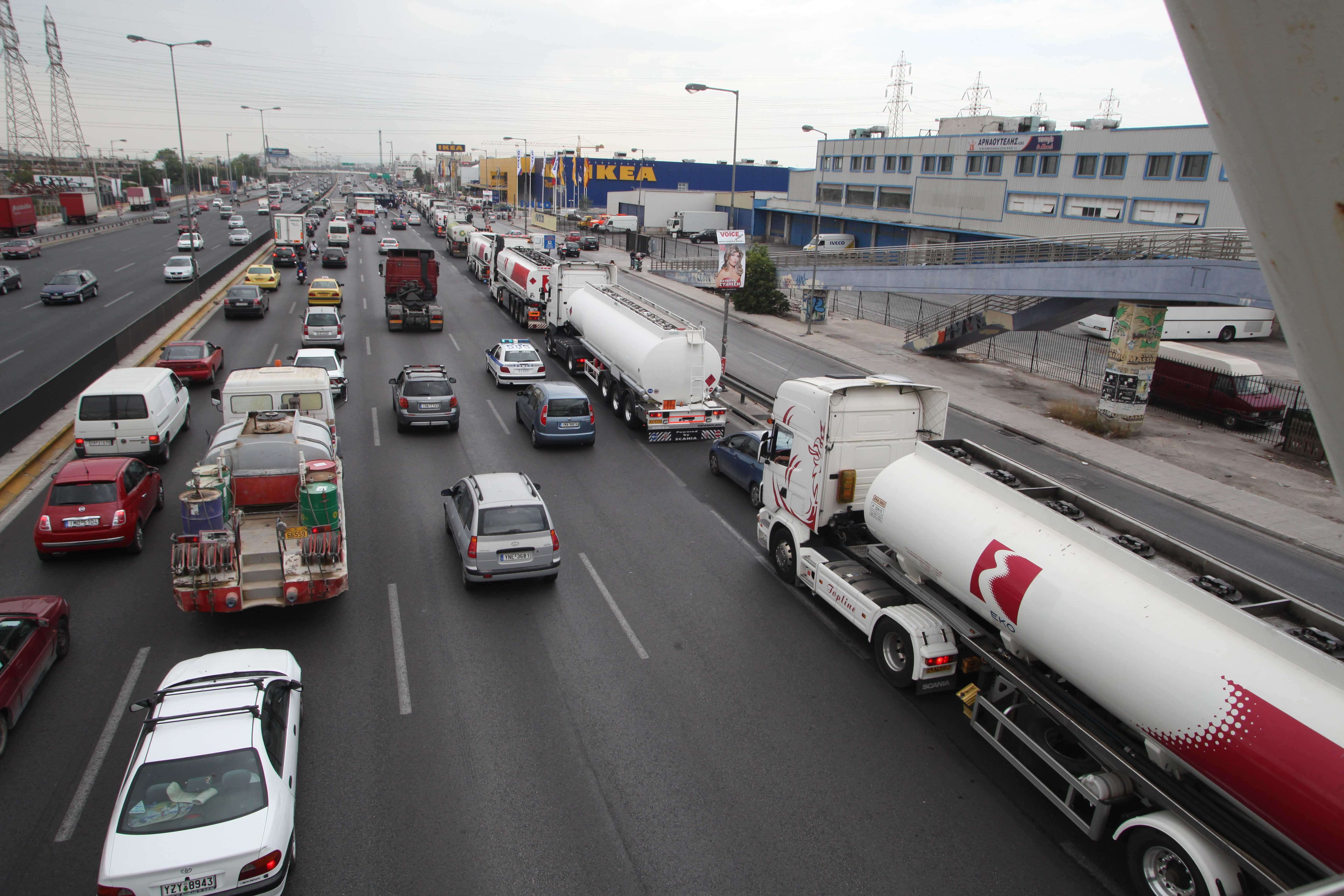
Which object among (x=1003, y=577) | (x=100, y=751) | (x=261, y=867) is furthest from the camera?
(x=100, y=751)

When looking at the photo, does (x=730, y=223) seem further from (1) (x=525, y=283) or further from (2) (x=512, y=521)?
(2) (x=512, y=521)

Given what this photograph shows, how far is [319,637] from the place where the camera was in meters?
11.6

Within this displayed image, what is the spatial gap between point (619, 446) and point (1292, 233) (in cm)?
1870

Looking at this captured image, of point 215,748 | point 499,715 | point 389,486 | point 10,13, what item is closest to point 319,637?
point 499,715

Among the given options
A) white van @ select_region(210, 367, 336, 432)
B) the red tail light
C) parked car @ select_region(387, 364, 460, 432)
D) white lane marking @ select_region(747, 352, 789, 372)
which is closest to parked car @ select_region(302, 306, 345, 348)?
parked car @ select_region(387, 364, 460, 432)

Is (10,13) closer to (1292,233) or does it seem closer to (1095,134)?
(1095,134)

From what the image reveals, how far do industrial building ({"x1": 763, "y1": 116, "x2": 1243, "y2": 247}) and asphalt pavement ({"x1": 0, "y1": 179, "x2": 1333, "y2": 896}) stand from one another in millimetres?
34342

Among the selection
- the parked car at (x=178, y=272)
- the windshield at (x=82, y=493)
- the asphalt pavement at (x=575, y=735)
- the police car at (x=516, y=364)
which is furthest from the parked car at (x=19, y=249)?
the windshield at (x=82, y=493)

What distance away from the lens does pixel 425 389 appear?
20969 millimetres

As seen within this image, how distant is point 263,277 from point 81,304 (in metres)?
8.16

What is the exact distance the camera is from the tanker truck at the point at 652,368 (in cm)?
2111

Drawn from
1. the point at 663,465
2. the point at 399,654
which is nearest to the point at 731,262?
the point at 663,465

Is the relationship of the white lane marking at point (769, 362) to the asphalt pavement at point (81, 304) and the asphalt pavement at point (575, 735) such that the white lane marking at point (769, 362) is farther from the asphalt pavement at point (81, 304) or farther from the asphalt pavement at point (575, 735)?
the asphalt pavement at point (81, 304)

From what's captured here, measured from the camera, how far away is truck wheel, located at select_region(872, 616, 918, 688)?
10445 mm
